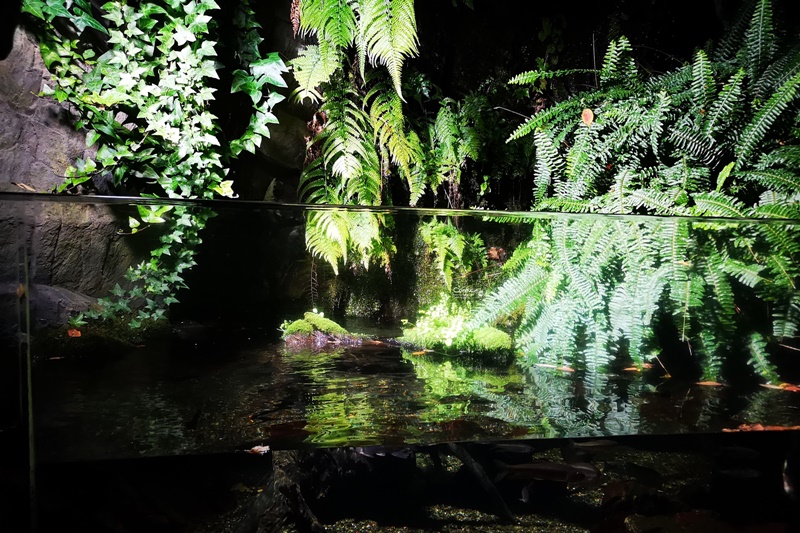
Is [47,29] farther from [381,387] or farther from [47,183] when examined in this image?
[381,387]

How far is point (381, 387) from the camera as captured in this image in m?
1.38

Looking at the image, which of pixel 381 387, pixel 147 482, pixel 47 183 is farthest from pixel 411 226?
pixel 47 183

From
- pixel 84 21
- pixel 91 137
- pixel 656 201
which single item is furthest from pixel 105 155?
pixel 656 201

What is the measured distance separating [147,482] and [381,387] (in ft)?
2.02

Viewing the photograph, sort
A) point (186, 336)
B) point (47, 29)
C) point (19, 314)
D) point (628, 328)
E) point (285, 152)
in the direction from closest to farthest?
1. point (19, 314)
2. point (186, 336)
3. point (628, 328)
4. point (47, 29)
5. point (285, 152)

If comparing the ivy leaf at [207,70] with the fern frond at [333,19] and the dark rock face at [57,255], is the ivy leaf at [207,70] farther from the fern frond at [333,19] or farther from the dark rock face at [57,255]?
the dark rock face at [57,255]

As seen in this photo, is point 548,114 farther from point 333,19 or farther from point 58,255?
point 58,255

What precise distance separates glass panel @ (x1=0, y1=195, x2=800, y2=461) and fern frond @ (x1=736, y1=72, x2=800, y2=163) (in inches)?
43.5

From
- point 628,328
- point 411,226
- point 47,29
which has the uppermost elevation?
point 47,29

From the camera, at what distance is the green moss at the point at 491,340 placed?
143cm

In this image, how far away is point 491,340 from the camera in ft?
4.75

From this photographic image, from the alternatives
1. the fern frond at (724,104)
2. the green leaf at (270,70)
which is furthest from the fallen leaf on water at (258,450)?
the fern frond at (724,104)

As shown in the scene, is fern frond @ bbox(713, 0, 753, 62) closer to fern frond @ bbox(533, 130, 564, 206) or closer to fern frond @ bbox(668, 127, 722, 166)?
fern frond @ bbox(668, 127, 722, 166)

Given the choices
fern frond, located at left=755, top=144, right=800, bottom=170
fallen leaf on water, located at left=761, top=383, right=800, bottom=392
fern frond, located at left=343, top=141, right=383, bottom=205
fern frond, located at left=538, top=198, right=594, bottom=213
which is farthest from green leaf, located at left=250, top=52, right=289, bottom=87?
fallen leaf on water, located at left=761, top=383, right=800, bottom=392
